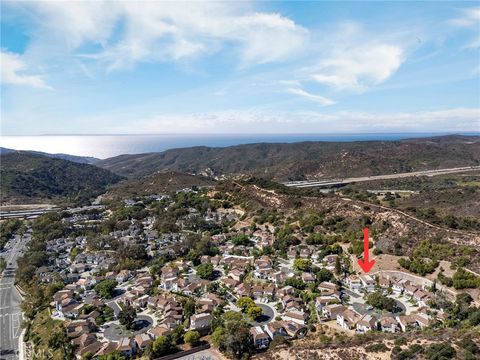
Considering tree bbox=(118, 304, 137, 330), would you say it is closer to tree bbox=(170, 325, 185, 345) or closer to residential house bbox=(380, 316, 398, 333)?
tree bbox=(170, 325, 185, 345)

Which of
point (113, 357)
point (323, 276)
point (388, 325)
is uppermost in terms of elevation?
point (323, 276)

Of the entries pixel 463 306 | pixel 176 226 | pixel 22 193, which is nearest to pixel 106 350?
pixel 463 306

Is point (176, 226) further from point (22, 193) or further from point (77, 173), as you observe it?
point (77, 173)

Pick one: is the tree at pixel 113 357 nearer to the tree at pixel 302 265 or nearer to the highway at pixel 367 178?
the tree at pixel 302 265

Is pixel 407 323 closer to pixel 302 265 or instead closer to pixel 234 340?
pixel 302 265

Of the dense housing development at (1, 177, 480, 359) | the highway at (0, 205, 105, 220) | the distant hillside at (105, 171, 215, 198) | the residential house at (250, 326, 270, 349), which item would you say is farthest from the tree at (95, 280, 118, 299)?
the distant hillside at (105, 171, 215, 198)

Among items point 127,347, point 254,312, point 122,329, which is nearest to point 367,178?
point 254,312

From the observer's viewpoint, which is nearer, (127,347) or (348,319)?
(127,347)

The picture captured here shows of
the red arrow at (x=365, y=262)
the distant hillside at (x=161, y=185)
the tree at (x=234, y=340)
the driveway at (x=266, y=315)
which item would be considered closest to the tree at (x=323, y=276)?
the red arrow at (x=365, y=262)
